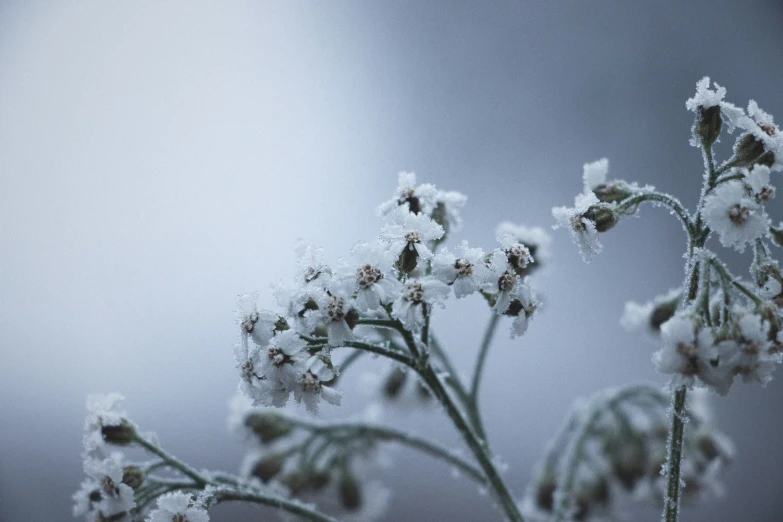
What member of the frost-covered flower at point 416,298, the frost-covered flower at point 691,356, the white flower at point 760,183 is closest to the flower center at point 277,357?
the frost-covered flower at point 416,298

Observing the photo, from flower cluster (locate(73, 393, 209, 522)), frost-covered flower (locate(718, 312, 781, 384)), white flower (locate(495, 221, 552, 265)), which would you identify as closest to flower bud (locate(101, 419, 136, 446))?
flower cluster (locate(73, 393, 209, 522))

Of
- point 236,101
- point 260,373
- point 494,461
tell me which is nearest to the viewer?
point 260,373

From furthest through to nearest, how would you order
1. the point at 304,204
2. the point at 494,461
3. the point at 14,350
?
the point at 14,350
the point at 304,204
the point at 494,461

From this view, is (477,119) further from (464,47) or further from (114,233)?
(114,233)

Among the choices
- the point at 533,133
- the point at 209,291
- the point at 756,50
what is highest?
the point at 756,50

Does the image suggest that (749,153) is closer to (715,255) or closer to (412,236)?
(715,255)

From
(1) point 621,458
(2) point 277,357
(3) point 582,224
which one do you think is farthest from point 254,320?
(1) point 621,458

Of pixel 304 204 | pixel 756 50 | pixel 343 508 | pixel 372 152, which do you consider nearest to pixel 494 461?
pixel 343 508
